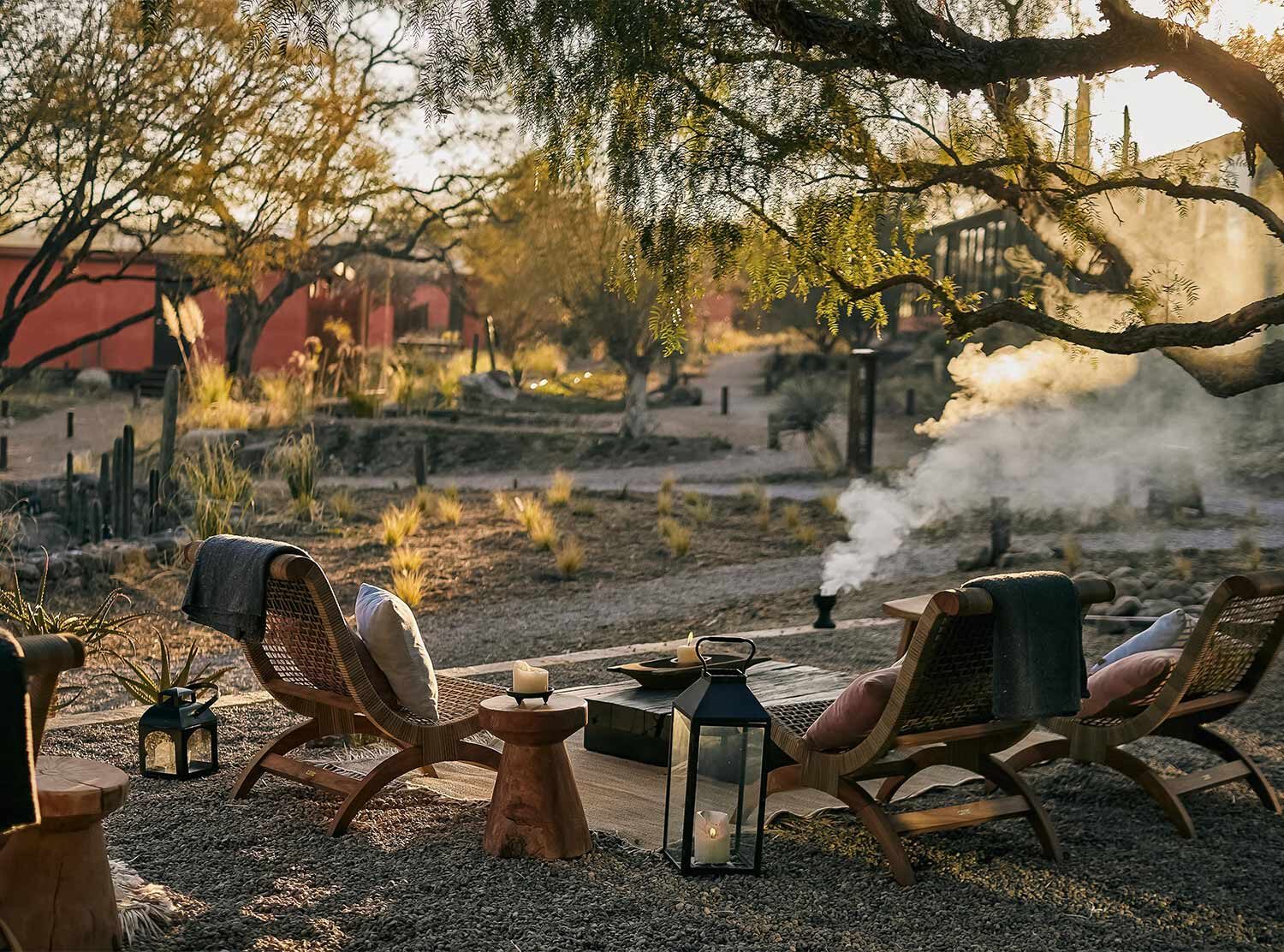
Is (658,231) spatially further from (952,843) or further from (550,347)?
(550,347)

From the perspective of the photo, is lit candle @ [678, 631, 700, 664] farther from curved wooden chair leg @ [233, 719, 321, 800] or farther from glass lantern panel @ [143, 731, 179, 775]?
glass lantern panel @ [143, 731, 179, 775]

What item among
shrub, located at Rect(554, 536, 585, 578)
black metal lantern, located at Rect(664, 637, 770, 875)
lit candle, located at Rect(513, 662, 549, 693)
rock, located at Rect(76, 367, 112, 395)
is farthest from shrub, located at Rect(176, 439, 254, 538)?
rock, located at Rect(76, 367, 112, 395)

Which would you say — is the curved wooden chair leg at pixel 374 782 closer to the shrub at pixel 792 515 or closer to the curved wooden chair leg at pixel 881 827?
the curved wooden chair leg at pixel 881 827

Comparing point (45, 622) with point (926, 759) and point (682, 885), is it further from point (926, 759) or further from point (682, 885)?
point (926, 759)

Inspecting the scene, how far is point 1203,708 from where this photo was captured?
497cm

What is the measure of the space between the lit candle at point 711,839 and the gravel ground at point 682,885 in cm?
10

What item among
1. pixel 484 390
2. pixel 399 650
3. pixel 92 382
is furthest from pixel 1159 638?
pixel 92 382

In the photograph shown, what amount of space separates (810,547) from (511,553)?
9.11 ft

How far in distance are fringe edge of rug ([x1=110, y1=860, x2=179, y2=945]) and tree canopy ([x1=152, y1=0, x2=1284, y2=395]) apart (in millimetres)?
2754

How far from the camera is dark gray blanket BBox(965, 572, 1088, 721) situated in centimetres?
429

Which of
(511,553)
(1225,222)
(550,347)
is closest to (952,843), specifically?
(1225,222)

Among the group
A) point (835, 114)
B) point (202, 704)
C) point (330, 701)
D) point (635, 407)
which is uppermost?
point (835, 114)

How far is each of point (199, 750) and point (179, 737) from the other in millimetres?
158

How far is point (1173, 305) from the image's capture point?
6.53 m
